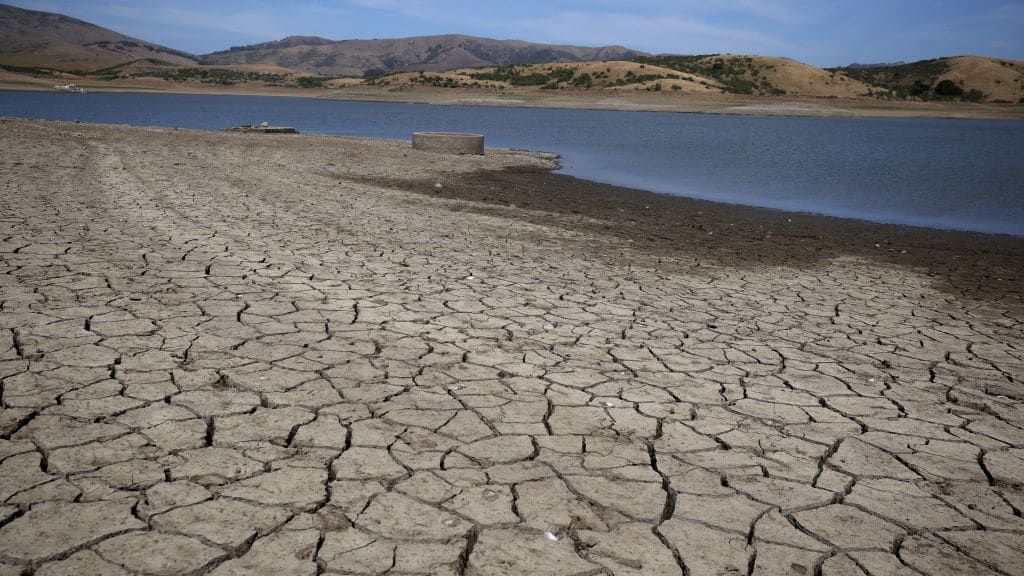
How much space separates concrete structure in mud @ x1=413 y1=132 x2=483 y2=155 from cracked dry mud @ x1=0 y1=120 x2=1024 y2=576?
11.9 metres

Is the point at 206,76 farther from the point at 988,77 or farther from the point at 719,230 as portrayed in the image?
the point at 719,230

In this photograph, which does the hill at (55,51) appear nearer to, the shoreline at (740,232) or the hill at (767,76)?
the hill at (767,76)

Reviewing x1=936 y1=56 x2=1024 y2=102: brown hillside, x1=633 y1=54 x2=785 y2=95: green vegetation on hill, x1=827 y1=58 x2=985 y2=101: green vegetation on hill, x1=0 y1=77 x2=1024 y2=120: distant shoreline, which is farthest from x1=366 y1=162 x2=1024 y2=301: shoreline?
x1=936 y1=56 x2=1024 y2=102: brown hillside

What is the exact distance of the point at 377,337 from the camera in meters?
4.55

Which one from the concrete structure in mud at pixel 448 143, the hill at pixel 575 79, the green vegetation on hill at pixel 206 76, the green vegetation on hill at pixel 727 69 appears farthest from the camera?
the green vegetation on hill at pixel 206 76

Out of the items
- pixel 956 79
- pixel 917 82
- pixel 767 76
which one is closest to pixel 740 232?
pixel 767 76

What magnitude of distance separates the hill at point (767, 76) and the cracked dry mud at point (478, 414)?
70.0 metres

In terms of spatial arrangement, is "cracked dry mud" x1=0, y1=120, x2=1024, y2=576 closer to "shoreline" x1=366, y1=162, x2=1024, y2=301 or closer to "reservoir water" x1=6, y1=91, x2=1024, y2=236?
"shoreline" x1=366, y1=162, x2=1024, y2=301

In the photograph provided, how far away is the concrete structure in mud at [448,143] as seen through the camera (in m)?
18.7

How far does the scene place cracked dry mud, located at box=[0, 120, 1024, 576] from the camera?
99.5 inches

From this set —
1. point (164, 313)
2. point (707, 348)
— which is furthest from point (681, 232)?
point (164, 313)

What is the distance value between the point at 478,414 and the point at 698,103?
63558 mm

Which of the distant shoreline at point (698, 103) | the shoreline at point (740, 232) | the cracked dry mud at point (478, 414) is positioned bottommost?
the cracked dry mud at point (478, 414)

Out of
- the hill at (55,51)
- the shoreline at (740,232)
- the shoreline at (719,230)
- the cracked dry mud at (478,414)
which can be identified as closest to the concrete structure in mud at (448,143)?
the shoreline at (719,230)
